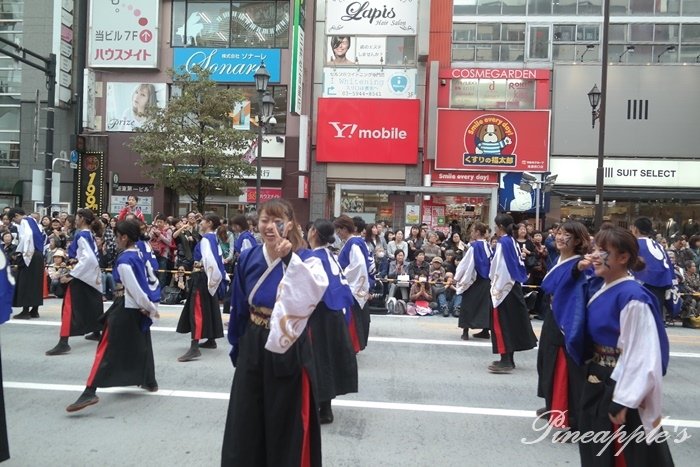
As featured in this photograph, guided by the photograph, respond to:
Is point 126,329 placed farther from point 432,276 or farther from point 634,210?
point 634,210

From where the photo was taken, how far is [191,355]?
305 inches

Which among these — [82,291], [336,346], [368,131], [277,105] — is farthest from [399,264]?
[277,105]

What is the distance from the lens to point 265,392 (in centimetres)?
340

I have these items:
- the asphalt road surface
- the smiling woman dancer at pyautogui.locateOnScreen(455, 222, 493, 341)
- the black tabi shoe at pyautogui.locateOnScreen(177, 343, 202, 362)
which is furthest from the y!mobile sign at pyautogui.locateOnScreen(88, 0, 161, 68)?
the smiling woman dancer at pyautogui.locateOnScreen(455, 222, 493, 341)

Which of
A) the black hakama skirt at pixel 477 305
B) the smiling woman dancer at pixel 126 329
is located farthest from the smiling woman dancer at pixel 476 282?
the smiling woman dancer at pixel 126 329

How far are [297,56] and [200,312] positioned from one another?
15.9m

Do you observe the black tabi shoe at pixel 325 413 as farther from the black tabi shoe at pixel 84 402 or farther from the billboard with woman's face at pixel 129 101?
the billboard with woman's face at pixel 129 101

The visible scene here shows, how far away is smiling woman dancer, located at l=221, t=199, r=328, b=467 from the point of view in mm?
3275

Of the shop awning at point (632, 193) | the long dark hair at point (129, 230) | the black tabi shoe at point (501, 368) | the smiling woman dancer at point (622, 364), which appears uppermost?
the shop awning at point (632, 193)

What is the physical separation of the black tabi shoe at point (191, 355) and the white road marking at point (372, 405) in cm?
129

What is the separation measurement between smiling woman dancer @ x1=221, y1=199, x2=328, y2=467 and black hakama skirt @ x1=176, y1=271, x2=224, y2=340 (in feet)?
15.0

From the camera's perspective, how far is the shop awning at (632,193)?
72.1 feet

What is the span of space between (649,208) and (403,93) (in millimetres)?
9890

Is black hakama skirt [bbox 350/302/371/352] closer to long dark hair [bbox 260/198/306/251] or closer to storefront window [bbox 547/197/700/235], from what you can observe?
long dark hair [bbox 260/198/306/251]
